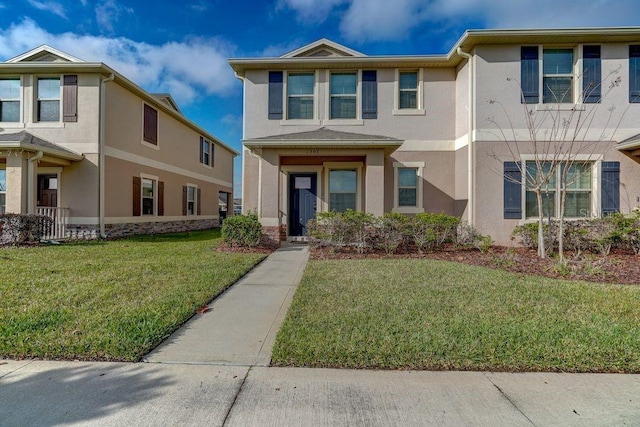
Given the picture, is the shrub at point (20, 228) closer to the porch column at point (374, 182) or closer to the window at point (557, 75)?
the porch column at point (374, 182)

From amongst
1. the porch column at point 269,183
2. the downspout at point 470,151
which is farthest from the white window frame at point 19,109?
the downspout at point 470,151

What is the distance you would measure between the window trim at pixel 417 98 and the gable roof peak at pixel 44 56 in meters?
11.4

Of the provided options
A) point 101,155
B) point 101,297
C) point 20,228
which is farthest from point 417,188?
point 20,228

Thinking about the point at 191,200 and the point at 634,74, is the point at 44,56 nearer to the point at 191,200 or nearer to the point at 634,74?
the point at 191,200

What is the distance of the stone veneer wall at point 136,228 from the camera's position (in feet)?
35.6

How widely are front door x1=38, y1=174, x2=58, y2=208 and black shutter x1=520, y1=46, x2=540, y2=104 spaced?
624 inches

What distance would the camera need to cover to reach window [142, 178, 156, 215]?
13.4 metres

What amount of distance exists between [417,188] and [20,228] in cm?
1225

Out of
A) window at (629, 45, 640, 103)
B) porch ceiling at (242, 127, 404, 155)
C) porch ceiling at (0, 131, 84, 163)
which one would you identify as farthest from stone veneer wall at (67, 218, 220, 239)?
window at (629, 45, 640, 103)

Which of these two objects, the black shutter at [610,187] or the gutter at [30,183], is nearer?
the black shutter at [610,187]

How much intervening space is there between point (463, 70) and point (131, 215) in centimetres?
1317

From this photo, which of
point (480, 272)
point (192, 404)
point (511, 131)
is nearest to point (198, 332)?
point (192, 404)

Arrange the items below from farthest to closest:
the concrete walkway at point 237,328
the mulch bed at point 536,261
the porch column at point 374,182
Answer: the porch column at point 374,182
the mulch bed at point 536,261
the concrete walkway at point 237,328

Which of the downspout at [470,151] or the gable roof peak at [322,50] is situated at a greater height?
the gable roof peak at [322,50]
